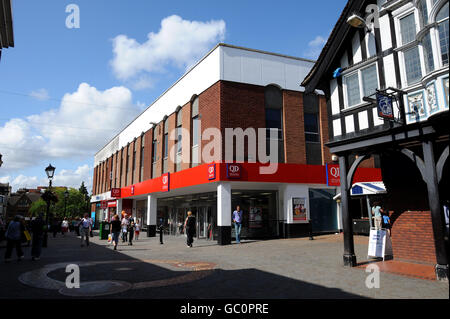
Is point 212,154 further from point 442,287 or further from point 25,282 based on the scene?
point 442,287

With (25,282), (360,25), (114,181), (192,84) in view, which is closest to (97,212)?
(114,181)

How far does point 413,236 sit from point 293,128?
11.2 m

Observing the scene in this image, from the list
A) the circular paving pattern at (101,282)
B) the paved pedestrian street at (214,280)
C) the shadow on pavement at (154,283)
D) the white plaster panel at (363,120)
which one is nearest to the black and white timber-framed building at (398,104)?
the white plaster panel at (363,120)

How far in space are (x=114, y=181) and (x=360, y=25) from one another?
36.1 m

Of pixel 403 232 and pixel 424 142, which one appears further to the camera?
pixel 403 232

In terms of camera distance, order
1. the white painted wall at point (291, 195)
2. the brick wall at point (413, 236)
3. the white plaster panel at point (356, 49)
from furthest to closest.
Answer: the white painted wall at point (291, 195) → the white plaster panel at point (356, 49) → the brick wall at point (413, 236)

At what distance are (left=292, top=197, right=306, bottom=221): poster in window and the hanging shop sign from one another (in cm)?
1124

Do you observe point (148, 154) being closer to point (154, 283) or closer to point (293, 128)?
point (293, 128)

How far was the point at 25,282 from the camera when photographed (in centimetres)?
755

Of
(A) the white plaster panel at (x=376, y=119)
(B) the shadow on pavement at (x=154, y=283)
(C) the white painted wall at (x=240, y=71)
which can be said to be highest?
(C) the white painted wall at (x=240, y=71)

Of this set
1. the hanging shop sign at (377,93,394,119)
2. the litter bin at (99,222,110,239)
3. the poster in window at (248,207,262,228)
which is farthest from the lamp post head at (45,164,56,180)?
the hanging shop sign at (377,93,394,119)

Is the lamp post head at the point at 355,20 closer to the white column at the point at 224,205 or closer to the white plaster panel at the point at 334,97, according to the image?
the white plaster panel at the point at 334,97

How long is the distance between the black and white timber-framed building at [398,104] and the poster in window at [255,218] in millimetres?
10529

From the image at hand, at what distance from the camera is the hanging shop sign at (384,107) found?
785cm
